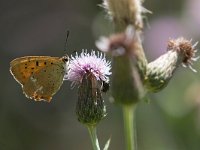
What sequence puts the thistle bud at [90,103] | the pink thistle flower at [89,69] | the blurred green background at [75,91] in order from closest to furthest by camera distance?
1. the thistle bud at [90,103]
2. the pink thistle flower at [89,69]
3. the blurred green background at [75,91]

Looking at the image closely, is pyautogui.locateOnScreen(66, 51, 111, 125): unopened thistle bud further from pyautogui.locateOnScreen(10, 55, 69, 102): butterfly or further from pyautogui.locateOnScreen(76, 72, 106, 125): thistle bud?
pyautogui.locateOnScreen(10, 55, 69, 102): butterfly

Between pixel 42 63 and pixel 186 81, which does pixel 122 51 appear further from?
pixel 186 81

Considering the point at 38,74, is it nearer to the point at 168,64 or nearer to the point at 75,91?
the point at 168,64

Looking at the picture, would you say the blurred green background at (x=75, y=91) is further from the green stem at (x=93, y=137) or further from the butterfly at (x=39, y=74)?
the green stem at (x=93, y=137)

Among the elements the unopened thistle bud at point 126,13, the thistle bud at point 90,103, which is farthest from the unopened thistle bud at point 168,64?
the thistle bud at point 90,103

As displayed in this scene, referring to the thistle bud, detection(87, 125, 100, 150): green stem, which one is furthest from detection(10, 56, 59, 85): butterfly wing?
detection(87, 125, 100, 150): green stem

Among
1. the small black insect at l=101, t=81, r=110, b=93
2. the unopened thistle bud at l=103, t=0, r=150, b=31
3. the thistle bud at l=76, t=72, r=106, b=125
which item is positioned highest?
the unopened thistle bud at l=103, t=0, r=150, b=31
